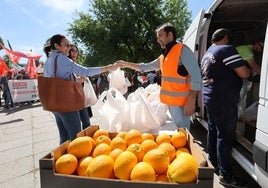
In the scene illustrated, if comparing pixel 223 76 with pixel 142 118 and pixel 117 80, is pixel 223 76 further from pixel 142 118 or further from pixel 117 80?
pixel 117 80

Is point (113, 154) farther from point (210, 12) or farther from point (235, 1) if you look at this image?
point (235, 1)

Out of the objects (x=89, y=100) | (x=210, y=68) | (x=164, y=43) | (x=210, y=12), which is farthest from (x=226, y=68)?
(x=89, y=100)

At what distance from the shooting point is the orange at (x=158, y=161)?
5.27 ft

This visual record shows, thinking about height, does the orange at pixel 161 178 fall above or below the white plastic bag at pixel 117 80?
below

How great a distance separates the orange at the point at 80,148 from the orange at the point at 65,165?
16cm

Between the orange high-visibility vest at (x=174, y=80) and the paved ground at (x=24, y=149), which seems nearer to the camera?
the orange high-visibility vest at (x=174, y=80)

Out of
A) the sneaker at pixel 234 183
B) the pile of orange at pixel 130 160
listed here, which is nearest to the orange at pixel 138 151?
the pile of orange at pixel 130 160

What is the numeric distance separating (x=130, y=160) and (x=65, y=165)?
362 mm

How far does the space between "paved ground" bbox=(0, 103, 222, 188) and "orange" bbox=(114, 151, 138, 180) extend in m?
2.13

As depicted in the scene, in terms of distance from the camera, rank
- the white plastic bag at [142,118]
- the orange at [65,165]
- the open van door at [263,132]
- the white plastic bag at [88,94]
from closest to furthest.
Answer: the orange at [65,165]
the open van door at [263,132]
the white plastic bag at [142,118]
the white plastic bag at [88,94]

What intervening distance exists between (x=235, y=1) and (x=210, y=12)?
578 millimetres

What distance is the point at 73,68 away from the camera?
9.97 ft

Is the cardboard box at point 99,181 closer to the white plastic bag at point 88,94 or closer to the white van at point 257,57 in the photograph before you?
the white van at point 257,57

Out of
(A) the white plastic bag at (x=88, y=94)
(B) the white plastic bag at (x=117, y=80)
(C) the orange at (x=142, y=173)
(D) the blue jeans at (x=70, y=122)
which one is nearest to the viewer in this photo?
(C) the orange at (x=142, y=173)
